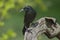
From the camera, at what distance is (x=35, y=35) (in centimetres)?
216

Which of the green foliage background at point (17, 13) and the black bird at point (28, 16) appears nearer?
the black bird at point (28, 16)

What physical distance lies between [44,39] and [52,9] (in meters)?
3.73

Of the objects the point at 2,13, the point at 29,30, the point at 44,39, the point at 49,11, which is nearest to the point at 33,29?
the point at 29,30

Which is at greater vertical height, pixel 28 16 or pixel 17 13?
pixel 17 13

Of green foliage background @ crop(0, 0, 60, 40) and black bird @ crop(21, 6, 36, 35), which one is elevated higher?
green foliage background @ crop(0, 0, 60, 40)

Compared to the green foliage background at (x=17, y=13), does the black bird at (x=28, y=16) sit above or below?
below

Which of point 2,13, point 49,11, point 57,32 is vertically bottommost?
point 57,32

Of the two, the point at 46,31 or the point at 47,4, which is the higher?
the point at 47,4

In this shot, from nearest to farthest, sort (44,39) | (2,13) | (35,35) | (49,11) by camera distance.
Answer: (35,35) < (44,39) < (2,13) < (49,11)

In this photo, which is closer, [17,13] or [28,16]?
[28,16]

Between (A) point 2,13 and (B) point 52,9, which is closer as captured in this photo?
(A) point 2,13

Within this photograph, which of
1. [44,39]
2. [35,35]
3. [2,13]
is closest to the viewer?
[35,35]

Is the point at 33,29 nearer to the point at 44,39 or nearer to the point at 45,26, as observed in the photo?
the point at 45,26

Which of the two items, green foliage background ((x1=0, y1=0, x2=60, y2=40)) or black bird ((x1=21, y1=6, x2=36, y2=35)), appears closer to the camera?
black bird ((x1=21, y1=6, x2=36, y2=35))
